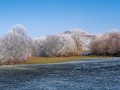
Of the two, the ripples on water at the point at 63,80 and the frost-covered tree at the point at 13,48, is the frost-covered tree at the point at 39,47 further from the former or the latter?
the ripples on water at the point at 63,80

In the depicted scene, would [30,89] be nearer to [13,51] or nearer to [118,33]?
[13,51]

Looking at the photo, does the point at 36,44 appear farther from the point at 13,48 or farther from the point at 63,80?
the point at 63,80

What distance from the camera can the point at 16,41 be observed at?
91.6m

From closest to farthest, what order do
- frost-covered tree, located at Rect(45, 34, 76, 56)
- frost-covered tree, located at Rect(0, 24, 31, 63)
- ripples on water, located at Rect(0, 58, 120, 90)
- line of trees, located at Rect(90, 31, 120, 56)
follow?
ripples on water, located at Rect(0, 58, 120, 90) < frost-covered tree, located at Rect(0, 24, 31, 63) < frost-covered tree, located at Rect(45, 34, 76, 56) < line of trees, located at Rect(90, 31, 120, 56)

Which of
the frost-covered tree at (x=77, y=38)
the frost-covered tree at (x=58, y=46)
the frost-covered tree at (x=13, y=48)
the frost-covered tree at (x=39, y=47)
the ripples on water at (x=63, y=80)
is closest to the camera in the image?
the ripples on water at (x=63, y=80)

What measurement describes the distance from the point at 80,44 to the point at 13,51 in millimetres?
73868

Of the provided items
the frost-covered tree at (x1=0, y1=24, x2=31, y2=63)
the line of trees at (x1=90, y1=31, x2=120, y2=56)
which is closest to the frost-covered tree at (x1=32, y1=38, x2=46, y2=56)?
the line of trees at (x1=90, y1=31, x2=120, y2=56)

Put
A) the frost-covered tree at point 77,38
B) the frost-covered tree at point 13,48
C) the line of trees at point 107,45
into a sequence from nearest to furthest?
the frost-covered tree at point 13,48 → the line of trees at point 107,45 → the frost-covered tree at point 77,38

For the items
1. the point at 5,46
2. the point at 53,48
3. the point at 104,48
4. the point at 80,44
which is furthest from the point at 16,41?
the point at 80,44

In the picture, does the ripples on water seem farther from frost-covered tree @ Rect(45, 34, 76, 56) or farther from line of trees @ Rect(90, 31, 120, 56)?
line of trees @ Rect(90, 31, 120, 56)

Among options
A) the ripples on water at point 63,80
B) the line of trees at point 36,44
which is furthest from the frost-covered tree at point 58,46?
the ripples on water at point 63,80

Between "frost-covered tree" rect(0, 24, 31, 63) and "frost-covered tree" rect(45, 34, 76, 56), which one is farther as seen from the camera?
"frost-covered tree" rect(45, 34, 76, 56)

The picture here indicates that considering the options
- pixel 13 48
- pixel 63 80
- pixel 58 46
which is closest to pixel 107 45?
pixel 58 46

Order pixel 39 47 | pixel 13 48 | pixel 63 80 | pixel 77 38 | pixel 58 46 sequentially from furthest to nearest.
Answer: pixel 77 38 < pixel 39 47 < pixel 58 46 < pixel 13 48 < pixel 63 80
